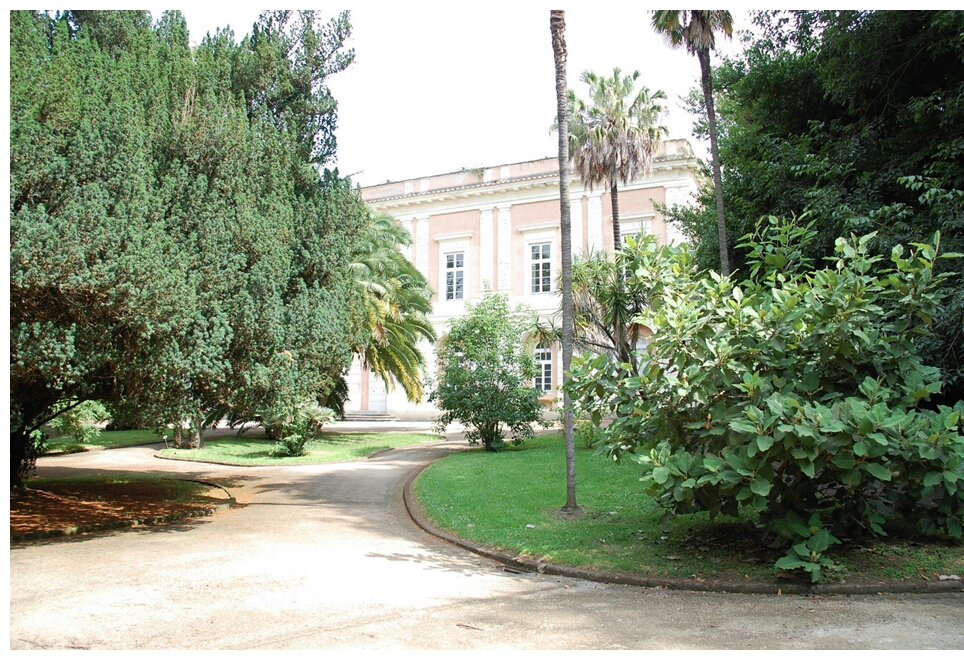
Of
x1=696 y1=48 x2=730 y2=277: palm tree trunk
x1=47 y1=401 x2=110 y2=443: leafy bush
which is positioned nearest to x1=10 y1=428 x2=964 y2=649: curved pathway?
x1=696 y1=48 x2=730 y2=277: palm tree trunk

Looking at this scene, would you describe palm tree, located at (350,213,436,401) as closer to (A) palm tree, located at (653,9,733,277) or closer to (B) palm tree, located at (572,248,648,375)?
(B) palm tree, located at (572,248,648,375)

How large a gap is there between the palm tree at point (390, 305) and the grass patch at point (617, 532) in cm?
973

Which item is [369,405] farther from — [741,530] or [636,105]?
[741,530]

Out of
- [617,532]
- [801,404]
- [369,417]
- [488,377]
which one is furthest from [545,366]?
[801,404]

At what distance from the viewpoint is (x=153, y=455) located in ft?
68.4

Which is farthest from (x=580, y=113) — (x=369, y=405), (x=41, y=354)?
(x=369, y=405)

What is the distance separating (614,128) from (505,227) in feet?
46.5

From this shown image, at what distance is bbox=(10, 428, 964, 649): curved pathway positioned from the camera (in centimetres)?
498

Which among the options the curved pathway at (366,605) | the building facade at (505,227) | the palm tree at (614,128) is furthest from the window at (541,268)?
the curved pathway at (366,605)

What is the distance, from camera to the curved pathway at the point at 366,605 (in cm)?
498

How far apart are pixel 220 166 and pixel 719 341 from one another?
7471 millimetres

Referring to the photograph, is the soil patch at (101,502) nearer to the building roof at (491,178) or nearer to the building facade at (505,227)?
the building facade at (505,227)

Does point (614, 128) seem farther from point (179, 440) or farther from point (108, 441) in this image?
point (108, 441)

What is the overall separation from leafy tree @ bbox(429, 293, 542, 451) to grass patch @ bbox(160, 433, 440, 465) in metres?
3.34
